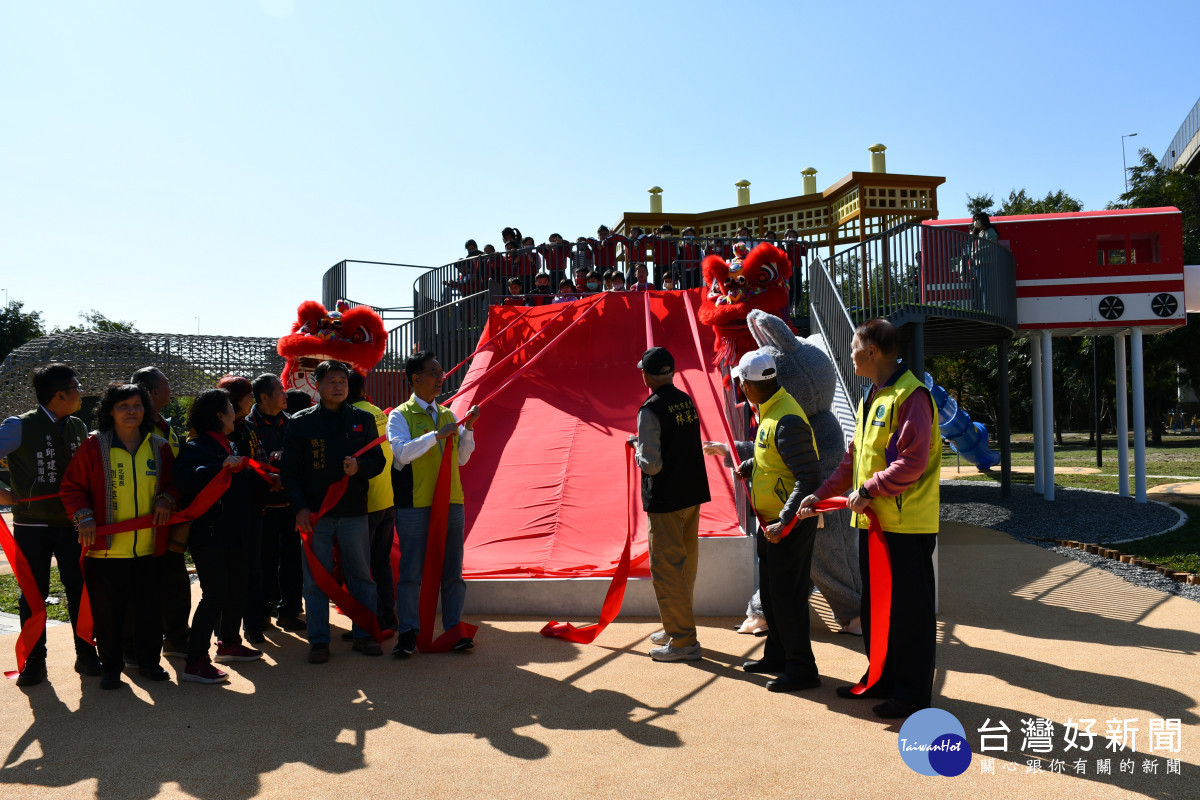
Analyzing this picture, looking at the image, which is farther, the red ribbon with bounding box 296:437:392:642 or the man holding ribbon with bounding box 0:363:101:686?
the red ribbon with bounding box 296:437:392:642

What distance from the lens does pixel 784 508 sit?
4.32 m

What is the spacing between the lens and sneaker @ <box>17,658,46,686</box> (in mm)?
4781

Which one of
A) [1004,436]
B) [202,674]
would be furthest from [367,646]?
[1004,436]

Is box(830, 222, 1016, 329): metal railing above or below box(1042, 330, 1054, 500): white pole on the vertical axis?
above

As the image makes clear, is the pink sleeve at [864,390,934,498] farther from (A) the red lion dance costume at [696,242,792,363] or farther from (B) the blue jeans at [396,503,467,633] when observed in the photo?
(A) the red lion dance costume at [696,242,792,363]

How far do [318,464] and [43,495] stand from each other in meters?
1.52

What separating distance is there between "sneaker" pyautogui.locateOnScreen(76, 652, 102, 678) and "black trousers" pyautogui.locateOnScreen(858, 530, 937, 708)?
447 cm

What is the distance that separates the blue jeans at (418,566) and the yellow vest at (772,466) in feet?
6.44

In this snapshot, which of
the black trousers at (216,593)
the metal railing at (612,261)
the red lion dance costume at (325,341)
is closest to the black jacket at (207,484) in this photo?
the black trousers at (216,593)

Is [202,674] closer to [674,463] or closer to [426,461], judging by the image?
[426,461]

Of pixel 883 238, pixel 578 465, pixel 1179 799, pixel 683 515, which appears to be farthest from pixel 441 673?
pixel 883 238

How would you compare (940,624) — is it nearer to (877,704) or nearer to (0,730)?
(877,704)

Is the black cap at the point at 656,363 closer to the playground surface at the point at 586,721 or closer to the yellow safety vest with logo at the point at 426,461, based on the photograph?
the yellow safety vest with logo at the point at 426,461

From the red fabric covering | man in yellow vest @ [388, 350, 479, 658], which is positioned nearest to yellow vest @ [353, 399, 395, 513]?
man in yellow vest @ [388, 350, 479, 658]
